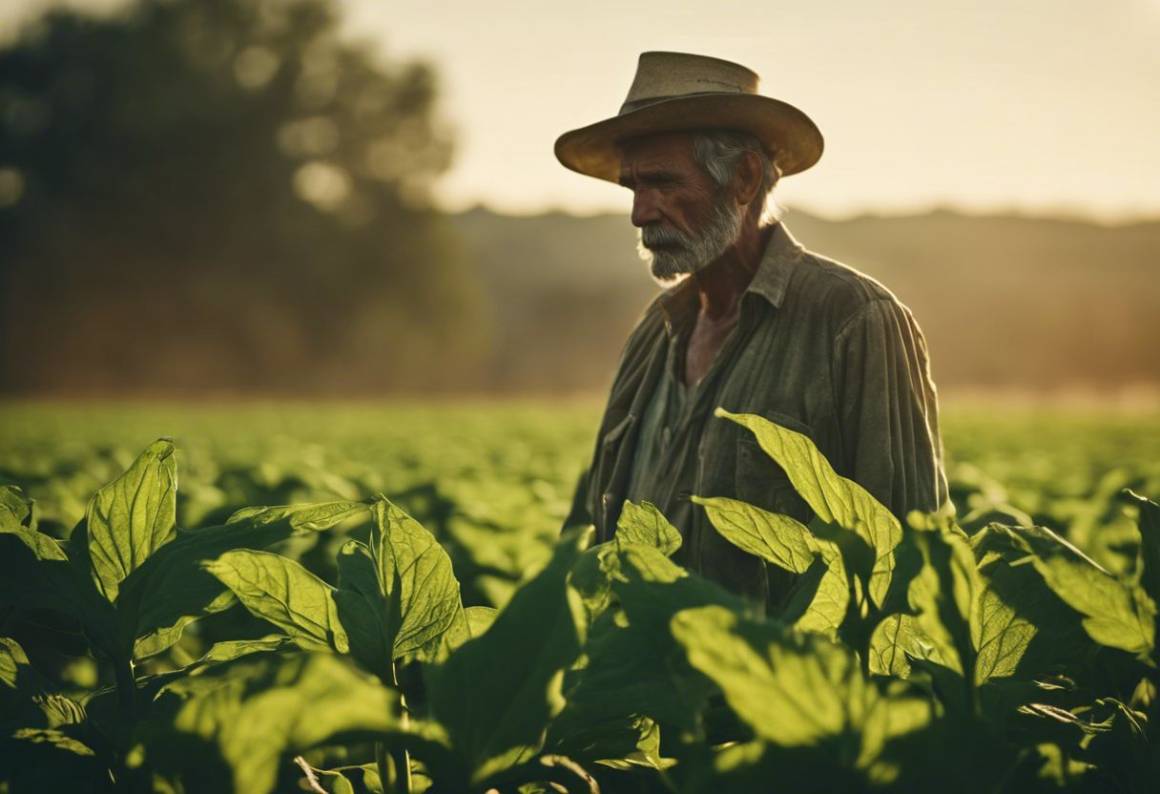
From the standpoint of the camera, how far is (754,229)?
3.06 meters

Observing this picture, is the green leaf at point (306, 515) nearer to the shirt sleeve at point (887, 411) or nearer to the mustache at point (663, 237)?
the shirt sleeve at point (887, 411)

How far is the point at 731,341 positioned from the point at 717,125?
58 centimetres

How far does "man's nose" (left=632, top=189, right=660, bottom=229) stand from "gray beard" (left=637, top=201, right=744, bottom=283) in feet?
0.08

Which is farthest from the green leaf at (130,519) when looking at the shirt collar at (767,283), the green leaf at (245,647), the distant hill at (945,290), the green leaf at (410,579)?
the distant hill at (945,290)

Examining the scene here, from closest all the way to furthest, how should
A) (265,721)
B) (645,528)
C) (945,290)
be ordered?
(265,721) → (645,528) → (945,290)

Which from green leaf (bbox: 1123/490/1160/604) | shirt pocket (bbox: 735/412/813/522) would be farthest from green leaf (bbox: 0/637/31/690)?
shirt pocket (bbox: 735/412/813/522)

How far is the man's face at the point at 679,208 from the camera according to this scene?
2902mm

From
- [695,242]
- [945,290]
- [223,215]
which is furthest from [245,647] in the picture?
[945,290]

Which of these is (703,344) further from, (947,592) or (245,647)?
(947,592)

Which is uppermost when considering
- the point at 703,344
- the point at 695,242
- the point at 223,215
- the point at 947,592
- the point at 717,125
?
the point at 223,215

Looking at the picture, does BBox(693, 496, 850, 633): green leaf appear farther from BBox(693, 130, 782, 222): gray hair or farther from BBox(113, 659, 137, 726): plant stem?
BBox(693, 130, 782, 222): gray hair

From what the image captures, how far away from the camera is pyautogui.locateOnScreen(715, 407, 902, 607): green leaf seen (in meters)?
1.02

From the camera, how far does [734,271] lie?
119 inches

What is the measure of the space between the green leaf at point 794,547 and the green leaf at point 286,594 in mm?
384
